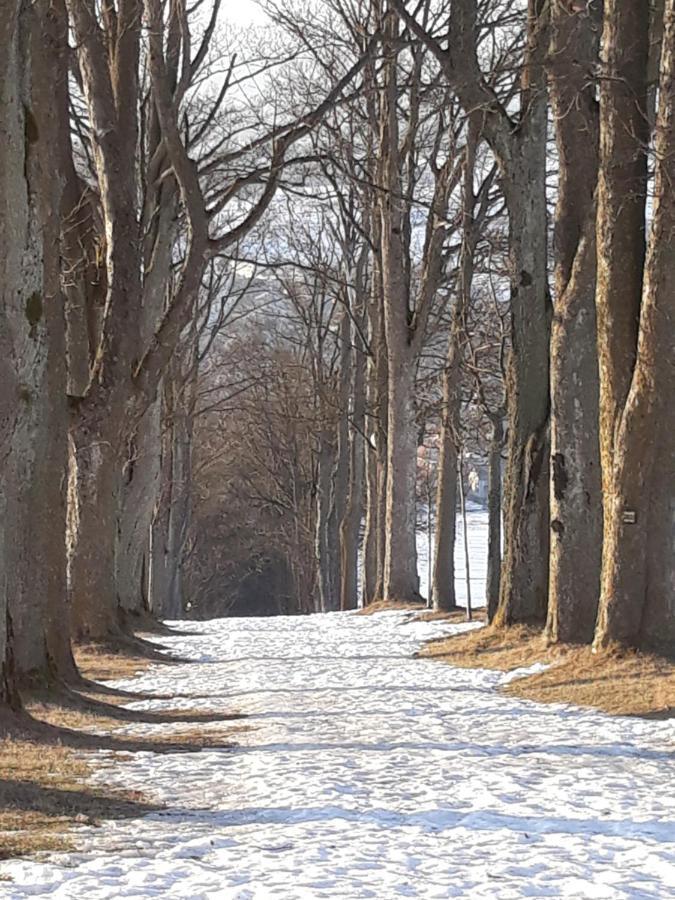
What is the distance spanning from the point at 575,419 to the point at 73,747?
21.6ft

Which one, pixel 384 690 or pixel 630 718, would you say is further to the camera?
pixel 384 690

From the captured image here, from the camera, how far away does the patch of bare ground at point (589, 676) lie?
9.83 m

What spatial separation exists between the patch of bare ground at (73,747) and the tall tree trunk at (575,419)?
13.8 ft

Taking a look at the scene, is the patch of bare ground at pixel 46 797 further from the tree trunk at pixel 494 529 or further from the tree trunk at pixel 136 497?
the tree trunk at pixel 136 497

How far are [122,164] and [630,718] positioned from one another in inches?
349

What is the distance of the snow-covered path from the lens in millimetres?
4918

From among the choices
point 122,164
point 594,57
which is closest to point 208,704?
point 122,164

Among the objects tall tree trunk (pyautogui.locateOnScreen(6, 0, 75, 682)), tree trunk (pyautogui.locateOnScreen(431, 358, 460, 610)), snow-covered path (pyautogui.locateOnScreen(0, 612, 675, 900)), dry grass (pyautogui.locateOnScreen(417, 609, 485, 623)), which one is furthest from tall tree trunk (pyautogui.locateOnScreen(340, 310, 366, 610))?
tall tree trunk (pyautogui.locateOnScreen(6, 0, 75, 682))

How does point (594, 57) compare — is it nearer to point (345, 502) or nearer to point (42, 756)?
point (42, 756)

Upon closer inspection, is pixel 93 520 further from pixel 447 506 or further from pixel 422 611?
pixel 422 611

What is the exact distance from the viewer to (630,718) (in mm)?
9375

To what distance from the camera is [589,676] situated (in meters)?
11.0

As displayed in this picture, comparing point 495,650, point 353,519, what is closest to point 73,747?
point 495,650

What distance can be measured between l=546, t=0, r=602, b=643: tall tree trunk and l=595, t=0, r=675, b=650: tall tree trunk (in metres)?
0.97
